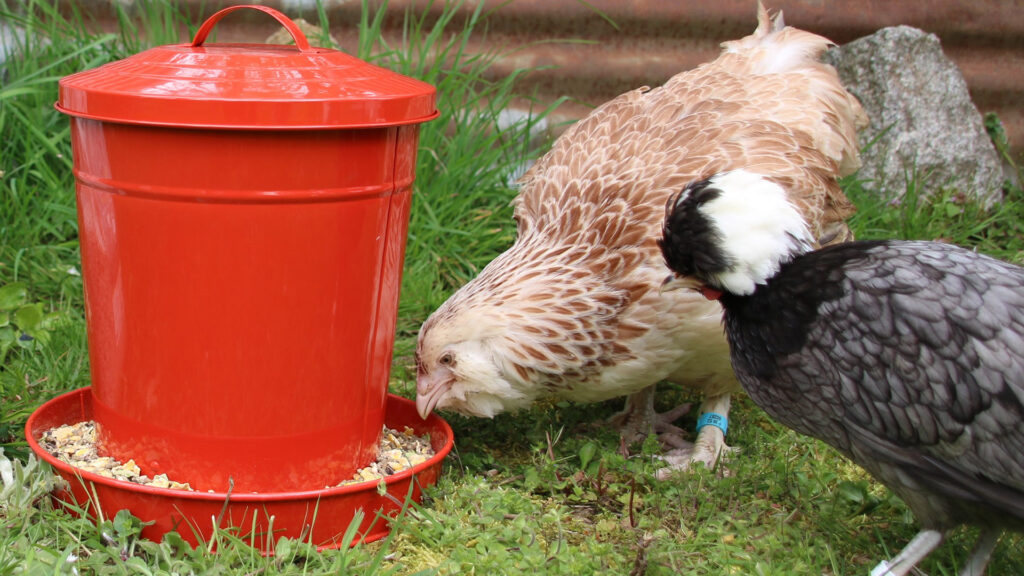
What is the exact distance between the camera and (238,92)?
2135mm

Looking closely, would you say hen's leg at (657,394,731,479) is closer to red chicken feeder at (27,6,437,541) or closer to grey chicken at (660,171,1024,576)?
grey chicken at (660,171,1024,576)

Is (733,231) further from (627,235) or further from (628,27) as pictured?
(628,27)

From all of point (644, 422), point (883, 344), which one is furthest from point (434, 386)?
point (883, 344)

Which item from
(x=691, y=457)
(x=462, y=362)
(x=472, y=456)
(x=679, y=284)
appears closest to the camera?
(x=679, y=284)

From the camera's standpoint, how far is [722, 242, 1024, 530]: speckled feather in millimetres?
2176

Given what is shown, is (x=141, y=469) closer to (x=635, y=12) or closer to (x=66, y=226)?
(x=66, y=226)

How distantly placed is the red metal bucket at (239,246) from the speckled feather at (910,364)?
37.1 inches

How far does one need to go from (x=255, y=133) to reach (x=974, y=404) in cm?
166

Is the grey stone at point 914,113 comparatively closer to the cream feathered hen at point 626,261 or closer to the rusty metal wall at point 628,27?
the rusty metal wall at point 628,27

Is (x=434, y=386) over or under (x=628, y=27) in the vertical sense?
under

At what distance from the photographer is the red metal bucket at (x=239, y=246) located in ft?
7.13

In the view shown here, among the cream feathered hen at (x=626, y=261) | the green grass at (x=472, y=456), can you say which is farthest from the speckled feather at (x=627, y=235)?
the green grass at (x=472, y=456)

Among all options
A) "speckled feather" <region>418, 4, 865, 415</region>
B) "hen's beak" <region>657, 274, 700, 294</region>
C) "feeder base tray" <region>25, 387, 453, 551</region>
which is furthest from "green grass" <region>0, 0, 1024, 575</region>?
"hen's beak" <region>657, 274, 700, 294</region>

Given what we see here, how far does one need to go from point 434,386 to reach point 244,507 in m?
0.66
